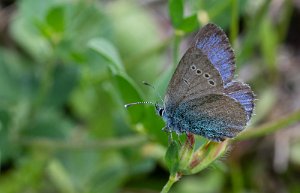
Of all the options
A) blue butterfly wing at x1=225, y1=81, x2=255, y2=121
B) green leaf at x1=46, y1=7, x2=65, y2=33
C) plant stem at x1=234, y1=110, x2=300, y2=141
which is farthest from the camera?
green leaf at x1=46, y1=7, x2=65, y2=33

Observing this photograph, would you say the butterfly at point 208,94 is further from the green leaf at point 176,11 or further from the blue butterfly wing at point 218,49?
the green leaf at point 176,11

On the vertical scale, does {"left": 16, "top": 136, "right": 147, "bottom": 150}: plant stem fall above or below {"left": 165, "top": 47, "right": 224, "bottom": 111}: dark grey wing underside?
below

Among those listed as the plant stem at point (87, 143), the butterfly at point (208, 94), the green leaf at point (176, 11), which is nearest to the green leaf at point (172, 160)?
the butterfly at point (208, 94)

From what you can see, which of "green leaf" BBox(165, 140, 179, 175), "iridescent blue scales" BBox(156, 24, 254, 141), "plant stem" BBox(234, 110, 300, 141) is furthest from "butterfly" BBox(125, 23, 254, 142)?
"plant stem" BBox(234, 110, 300, 141)

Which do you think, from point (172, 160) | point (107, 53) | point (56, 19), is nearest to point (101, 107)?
point (56, 19)

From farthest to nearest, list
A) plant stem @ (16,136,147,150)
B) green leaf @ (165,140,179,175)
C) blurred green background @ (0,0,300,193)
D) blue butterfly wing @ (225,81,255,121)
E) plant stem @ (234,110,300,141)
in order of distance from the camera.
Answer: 1. blurred green background @ (0,0,300,193)
2. plant stem @ (16,136,147,150)
3. plant stem @ (234,110,300,141)
4. blue butterfly wing @ (225,81,255,121)
5. green leaf @ (165,140,179,175)

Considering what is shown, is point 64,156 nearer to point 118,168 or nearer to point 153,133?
point 118,168

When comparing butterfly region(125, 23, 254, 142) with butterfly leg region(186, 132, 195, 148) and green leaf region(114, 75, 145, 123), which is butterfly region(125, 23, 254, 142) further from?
green leaf region(114, 75, 145, 123)
